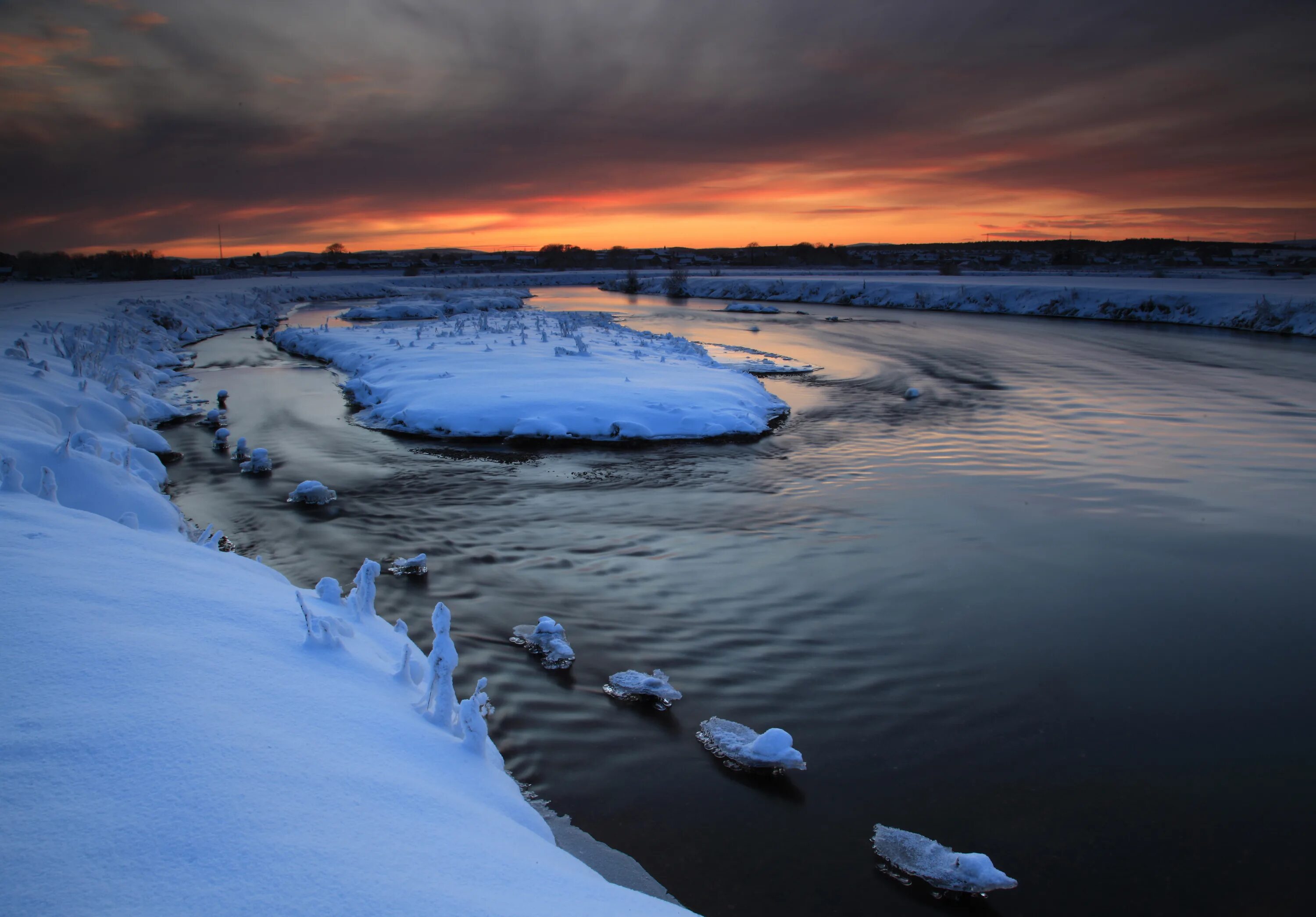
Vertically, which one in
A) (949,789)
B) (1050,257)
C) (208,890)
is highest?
(1050,257)

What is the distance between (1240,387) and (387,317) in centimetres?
4080

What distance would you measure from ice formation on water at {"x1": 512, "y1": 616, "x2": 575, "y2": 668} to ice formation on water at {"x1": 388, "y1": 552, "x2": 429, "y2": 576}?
84.4 inches

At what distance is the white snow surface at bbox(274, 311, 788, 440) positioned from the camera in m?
16.3

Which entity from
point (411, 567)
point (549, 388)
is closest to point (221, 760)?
point (411, 567)

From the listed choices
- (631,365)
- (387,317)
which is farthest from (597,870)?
(387,317)

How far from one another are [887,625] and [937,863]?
3511 mm

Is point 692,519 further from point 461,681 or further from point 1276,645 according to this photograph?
point 1276,645

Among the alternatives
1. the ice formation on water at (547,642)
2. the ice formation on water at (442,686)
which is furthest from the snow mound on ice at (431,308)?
the ice formation on water at (442,686)

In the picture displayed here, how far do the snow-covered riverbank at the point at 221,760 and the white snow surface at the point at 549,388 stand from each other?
10113 mm

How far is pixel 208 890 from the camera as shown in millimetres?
2287

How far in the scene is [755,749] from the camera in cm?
551

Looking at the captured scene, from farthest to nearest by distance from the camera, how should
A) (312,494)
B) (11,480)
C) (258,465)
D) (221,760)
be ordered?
(258,465) < (312,494) < (11,480) < (221,760)

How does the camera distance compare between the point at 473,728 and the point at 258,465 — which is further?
the point at 258,465

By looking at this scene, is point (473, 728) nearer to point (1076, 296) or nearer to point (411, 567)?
point (411, 567)
